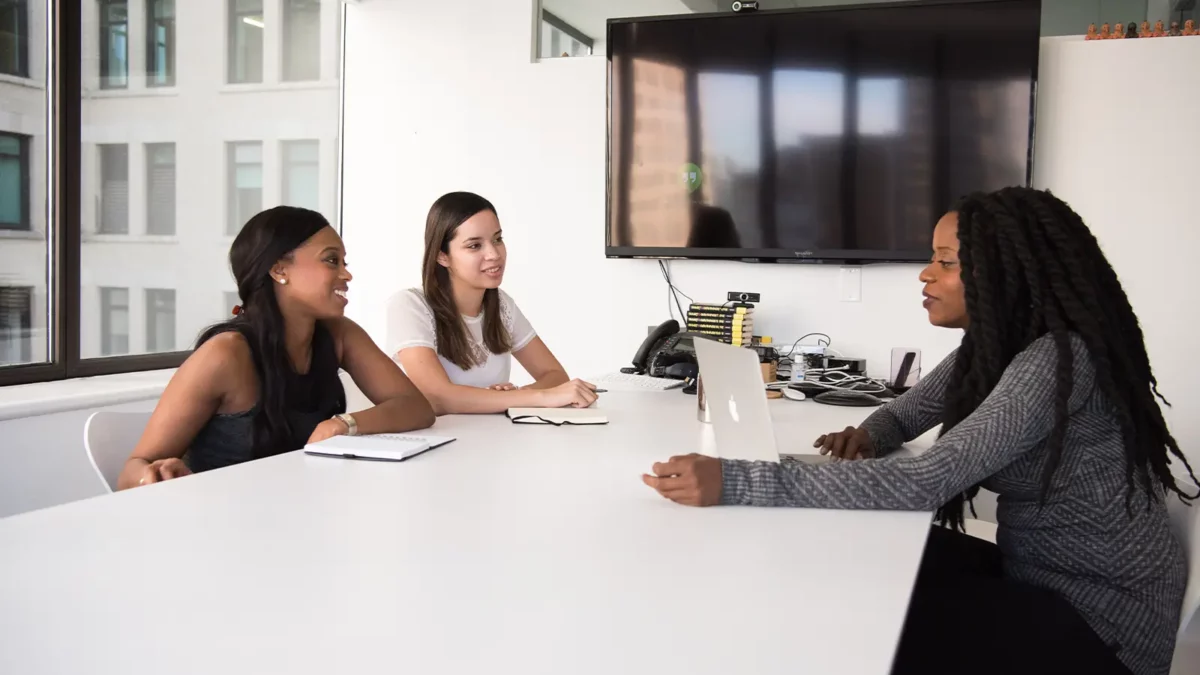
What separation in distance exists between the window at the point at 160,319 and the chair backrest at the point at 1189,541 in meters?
3.82

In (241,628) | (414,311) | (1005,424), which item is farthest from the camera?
(414,311)

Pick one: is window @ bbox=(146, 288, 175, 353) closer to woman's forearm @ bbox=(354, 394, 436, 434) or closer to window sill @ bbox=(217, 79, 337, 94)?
window sill @ bbox=(217, 79, 337, 94)

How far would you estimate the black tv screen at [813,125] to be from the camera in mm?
3717

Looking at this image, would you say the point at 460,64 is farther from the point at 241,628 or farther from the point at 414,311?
the point at 241,628

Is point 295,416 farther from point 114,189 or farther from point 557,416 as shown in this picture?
point 114,189

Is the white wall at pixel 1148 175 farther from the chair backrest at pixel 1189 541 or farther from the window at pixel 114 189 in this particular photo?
the window at pixel 114 189

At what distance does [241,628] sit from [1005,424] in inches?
42.5

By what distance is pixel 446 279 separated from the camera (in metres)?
2.88

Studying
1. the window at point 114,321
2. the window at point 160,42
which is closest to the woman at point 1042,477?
the window at point 114,321

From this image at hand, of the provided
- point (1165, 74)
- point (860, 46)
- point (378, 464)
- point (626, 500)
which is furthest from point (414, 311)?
point (1165, 74)

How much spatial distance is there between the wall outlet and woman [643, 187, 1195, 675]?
2353 mm

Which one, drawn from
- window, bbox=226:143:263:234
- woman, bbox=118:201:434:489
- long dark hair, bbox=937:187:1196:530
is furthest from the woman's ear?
window, bbox=226:143:263:234

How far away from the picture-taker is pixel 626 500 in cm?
150

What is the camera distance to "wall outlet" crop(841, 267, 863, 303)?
396 cm
